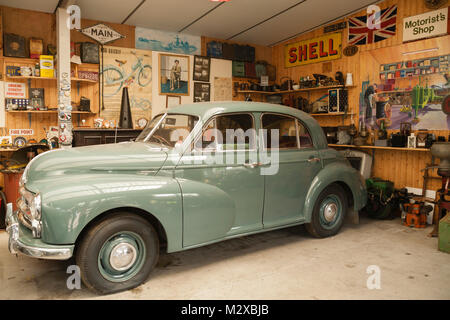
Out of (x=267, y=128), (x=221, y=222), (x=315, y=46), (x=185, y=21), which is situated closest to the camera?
(x=221, y=222)

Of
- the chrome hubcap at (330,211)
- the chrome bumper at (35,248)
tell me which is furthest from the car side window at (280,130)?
the chrome bumper at (35,248)

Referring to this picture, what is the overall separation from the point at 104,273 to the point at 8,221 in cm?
97

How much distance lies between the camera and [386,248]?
154 inches

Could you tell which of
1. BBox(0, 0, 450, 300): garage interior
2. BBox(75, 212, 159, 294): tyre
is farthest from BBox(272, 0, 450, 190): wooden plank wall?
BBox(75, 212, 159, 294): tyre

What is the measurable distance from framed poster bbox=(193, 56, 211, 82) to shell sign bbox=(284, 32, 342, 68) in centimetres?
190

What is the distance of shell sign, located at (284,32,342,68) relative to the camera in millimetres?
6746

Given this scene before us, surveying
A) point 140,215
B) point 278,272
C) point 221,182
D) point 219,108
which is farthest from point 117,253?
point 219,108

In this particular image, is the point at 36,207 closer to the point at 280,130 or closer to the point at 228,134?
the point at 228,134

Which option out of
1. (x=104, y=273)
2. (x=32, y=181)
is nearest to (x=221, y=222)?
(x=104, y=273)

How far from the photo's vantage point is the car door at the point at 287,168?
143 inches

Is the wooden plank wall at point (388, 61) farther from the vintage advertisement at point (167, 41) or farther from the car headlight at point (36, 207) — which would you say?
the car headlight at point (36, 207)

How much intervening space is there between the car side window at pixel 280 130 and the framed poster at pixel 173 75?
3.74m

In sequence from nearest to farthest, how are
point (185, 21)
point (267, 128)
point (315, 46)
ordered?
point (267, 128) → point (185, 21) → point (315, 46)
